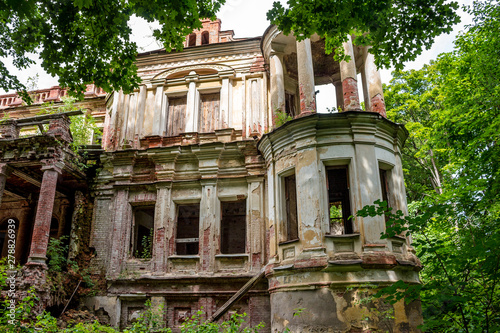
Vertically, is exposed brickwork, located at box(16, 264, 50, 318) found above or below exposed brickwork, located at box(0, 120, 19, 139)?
below

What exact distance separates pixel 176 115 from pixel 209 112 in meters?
1.34

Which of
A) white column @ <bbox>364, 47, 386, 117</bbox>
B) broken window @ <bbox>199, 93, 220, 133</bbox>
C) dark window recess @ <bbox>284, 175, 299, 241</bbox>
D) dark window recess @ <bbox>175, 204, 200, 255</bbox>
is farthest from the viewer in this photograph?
dark window recess @ <bbox>175, 204, 200, 255</bbox>

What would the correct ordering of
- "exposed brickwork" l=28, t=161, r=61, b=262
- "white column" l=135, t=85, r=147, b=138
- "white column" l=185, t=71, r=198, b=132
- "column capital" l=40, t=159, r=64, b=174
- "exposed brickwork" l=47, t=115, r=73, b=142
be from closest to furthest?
"exposed brickwork" l=28, t=161, r=61, b=262
"column capital" l=40, t=159, r=64, b=174
"exposed brickwork" l=47, t=115, r=73, b=142
"white column" l=185, t=71, r=198, b=132
"white column" l=135, t=85, r=147, b=138

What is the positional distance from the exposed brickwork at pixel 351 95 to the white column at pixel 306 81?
2.98ft

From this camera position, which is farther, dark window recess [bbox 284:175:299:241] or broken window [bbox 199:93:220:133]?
broken window [bbox 199:93:220:133]

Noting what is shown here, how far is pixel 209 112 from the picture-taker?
13.8 m

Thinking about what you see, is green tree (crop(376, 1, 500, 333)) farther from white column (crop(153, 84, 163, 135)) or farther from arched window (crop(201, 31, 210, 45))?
arched window (crop(201, 31, 210, 45))

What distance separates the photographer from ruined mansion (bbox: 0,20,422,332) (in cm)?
891

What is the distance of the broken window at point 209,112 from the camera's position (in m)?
13.6

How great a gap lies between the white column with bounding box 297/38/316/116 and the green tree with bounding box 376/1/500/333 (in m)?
4.06

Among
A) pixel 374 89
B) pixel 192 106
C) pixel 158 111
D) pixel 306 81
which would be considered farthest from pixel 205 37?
pixel 374 89

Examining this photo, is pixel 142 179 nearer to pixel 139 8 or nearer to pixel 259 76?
pixel 259 76

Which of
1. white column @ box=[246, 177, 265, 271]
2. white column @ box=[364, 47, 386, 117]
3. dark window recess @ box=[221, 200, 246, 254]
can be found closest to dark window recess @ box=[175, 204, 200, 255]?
dark window recess @ box=[221, 200, 246, 254]

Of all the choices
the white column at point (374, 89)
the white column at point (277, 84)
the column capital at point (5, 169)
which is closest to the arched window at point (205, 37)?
the white column at point (277, 84)
